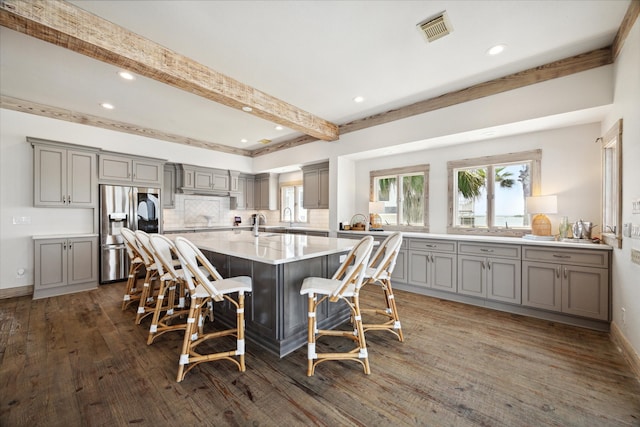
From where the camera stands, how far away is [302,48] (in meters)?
2.65

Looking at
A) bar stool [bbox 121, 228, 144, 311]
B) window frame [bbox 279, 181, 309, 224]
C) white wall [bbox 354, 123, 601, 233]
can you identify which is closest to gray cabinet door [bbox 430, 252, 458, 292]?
white wall [bbox 354, 123, 601, 233]

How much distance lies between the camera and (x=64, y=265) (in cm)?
399

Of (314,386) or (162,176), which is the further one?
(162,176)

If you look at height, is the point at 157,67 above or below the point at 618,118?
above

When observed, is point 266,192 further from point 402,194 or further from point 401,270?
point 401,270

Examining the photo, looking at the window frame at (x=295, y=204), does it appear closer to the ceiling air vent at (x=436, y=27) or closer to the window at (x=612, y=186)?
the ceiling air vent at (x=436, y=27)

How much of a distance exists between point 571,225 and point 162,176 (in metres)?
6.48

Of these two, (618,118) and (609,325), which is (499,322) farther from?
(618,118)

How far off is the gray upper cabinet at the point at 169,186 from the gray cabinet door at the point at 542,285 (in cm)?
610

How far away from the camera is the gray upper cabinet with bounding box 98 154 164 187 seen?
4539 mm

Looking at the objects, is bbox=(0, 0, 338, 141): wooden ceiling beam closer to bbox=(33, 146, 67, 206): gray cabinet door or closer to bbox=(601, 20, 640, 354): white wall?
bbox=(33, 146, 67, 206): gray cabinet door

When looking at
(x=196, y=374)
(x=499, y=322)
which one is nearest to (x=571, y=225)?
(x=499, y=322)

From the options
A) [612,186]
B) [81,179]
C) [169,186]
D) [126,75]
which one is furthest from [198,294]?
[169,186]

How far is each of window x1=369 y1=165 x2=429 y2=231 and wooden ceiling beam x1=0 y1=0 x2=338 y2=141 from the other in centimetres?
265
